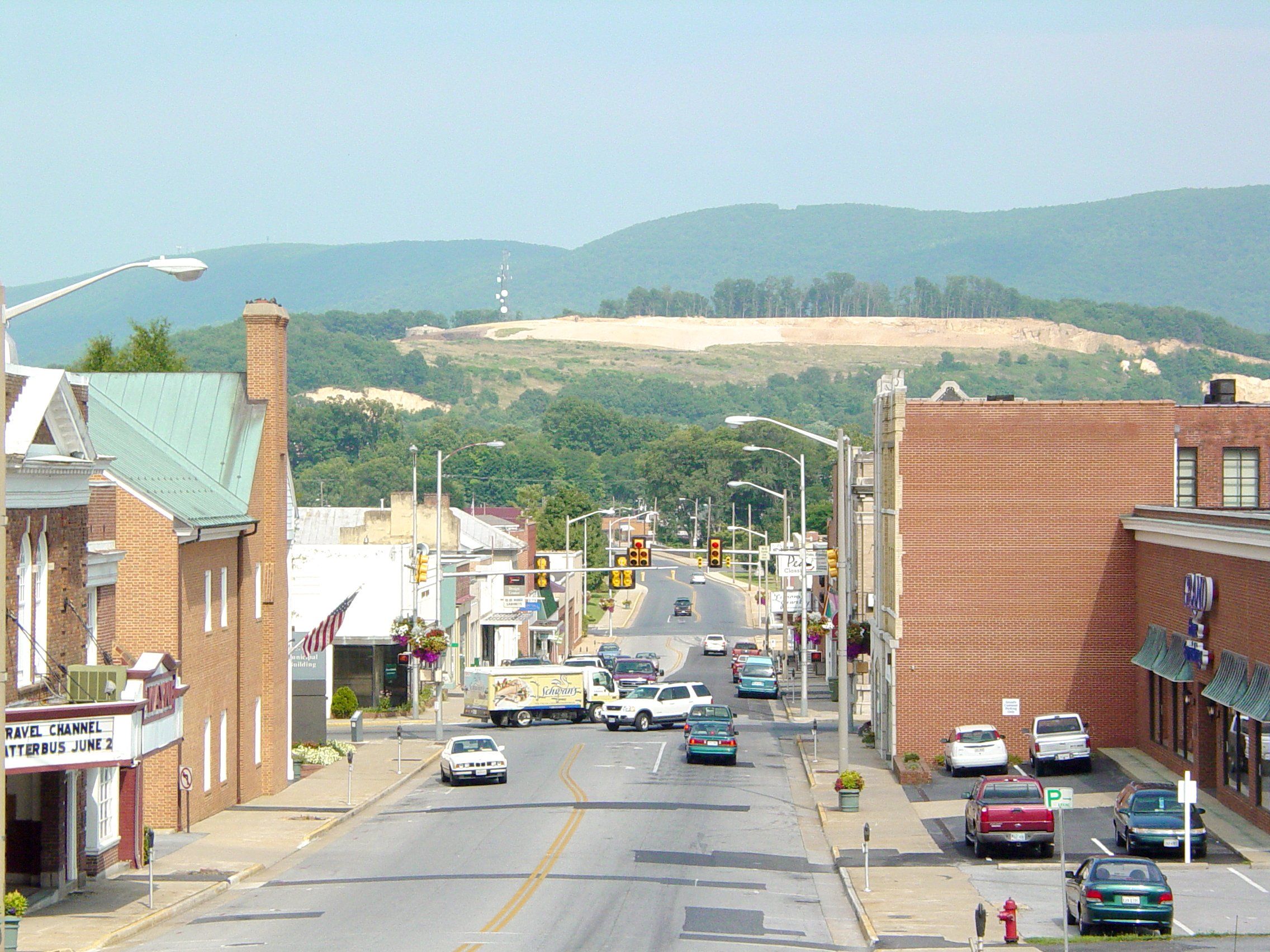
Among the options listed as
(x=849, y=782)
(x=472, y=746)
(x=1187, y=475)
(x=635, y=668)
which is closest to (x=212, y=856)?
(x=472, y=746)

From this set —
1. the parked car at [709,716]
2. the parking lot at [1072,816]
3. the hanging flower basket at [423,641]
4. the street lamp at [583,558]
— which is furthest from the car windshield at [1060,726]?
the street lamp at [583,558]

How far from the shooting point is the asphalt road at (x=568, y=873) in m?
26.2

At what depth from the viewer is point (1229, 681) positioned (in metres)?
39.2

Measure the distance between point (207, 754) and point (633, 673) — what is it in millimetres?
42467

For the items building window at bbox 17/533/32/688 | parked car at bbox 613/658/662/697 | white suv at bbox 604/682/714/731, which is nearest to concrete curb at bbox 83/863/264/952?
building window at bbox 17/533/32/688

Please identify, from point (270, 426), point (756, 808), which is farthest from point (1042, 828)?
point (270, 426)

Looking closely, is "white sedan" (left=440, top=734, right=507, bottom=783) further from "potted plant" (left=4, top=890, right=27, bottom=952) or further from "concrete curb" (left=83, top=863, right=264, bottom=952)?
"potted plant" (left=4, top=890, right=27, bottom=952)

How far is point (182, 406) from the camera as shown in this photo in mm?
44750

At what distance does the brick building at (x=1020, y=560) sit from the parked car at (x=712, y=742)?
5357mm

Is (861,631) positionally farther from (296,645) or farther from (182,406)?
(182,406)

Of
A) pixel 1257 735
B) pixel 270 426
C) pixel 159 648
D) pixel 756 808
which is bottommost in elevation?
pixel 756 808

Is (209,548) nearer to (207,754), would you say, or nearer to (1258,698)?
(207,754)

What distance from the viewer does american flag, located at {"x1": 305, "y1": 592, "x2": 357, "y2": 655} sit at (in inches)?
2090

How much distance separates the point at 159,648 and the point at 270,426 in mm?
10188
